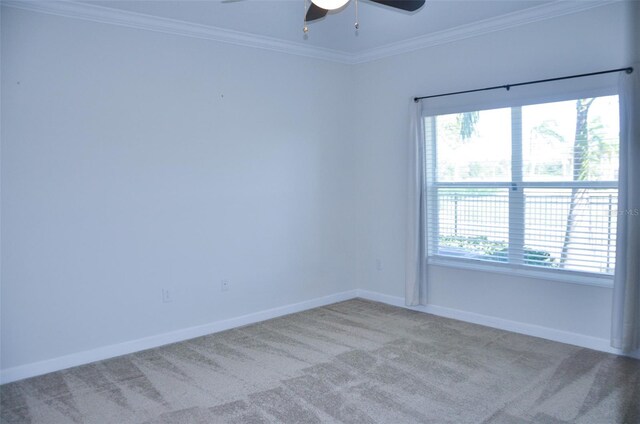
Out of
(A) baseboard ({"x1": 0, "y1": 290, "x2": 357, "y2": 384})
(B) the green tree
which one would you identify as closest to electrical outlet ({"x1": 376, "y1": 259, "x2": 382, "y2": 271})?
(A) baseboard ({"x1": 0, "y1": 290, "x2": 357, "y2": 384})

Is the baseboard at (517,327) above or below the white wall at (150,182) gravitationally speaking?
below

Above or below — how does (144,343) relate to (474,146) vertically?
below

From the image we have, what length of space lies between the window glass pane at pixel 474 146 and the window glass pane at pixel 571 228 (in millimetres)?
392

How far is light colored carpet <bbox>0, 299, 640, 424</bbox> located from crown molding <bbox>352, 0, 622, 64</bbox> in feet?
8.53

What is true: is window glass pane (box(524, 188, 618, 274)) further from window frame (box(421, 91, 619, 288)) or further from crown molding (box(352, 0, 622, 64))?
crown molding (box(352, 0, 622, 64))

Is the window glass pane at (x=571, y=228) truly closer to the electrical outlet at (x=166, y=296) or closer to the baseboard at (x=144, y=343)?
the baseboard at (x=144, y=343)

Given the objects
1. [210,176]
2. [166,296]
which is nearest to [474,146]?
[210,176]

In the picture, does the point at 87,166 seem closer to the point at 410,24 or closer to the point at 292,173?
the point at 292,173

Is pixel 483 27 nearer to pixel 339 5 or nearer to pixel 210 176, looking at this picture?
pixel 339 5

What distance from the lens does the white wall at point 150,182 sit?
337cm

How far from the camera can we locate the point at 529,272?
4.08 meters

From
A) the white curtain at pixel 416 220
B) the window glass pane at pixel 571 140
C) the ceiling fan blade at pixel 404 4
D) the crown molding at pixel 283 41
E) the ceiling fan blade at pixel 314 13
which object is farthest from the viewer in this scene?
the white curtain at pixel 416 220

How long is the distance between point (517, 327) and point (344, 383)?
1797mm

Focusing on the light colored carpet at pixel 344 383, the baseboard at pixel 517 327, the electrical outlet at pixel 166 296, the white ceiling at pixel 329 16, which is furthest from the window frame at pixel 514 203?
the electrical outlet at pixel 166 296
